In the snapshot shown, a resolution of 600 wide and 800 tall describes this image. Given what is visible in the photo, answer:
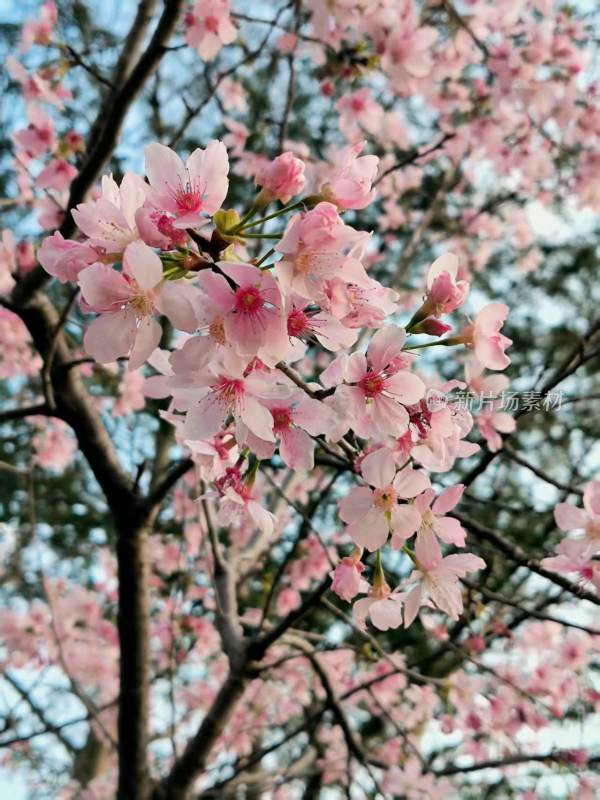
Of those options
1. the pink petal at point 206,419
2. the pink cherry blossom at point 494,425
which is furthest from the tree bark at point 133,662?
the pink petal at point 206,419

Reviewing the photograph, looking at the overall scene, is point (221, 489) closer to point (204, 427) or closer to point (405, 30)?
point (204, 427)

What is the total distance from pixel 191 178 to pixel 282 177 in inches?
4.8

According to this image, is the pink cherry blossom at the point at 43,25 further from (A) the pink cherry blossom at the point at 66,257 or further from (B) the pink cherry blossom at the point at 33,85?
(A) the pink cherry blossom at the point at 66,257

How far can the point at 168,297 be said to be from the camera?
2.35ft

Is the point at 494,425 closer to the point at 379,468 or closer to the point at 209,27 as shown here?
the point at 379,468

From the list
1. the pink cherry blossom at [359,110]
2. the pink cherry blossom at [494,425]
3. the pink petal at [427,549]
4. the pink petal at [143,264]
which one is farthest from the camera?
the pink cherry blossom at [359,110]

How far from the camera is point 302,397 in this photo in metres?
0.86

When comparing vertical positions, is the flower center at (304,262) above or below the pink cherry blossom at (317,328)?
below

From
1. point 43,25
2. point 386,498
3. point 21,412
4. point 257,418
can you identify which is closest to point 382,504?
point 386,498

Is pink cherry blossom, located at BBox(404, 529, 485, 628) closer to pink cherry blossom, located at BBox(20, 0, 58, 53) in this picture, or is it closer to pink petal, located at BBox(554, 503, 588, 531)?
pink petal, located at BBox(554, 503, 588, 531)

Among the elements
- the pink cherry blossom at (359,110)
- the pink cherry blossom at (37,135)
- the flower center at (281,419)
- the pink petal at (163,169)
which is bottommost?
the flower center at (281,419)

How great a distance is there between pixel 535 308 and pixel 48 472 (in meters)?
4.48

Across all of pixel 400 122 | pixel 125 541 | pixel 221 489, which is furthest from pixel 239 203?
pixel 221 489

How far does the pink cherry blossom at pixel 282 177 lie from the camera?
2.74 ft
